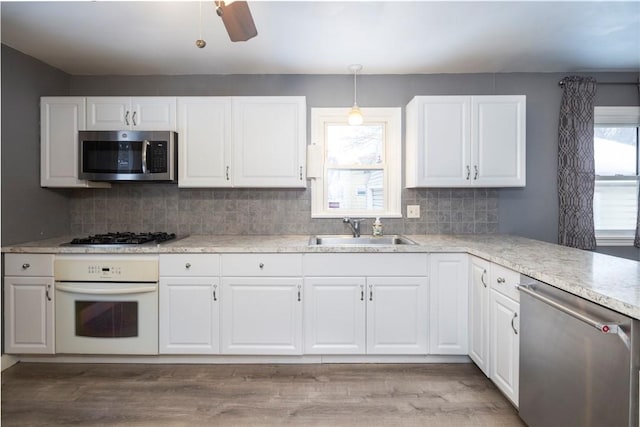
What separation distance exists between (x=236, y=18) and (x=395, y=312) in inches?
81.0

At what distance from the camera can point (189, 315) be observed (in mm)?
2500

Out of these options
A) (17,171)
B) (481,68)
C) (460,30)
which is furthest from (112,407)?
(481,68)

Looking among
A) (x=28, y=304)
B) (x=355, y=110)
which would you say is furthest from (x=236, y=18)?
(x=28, y=304)

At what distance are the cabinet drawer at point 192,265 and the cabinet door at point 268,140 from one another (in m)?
0.70

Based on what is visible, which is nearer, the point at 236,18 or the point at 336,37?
the point at 236,18

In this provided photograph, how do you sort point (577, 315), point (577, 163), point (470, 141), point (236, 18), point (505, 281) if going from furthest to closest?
point (577, 163), point (470, 141), point (505, 281), point (236, 18), point (577, 315)

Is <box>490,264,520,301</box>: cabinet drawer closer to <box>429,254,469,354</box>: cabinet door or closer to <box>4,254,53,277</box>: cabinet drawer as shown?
<box>429,254,469,354</box>: cabinet door

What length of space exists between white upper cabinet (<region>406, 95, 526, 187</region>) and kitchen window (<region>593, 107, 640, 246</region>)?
1.00m

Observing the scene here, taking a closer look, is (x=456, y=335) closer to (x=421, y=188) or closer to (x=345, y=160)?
(x=421, y=188)

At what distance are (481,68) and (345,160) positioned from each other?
141 cm

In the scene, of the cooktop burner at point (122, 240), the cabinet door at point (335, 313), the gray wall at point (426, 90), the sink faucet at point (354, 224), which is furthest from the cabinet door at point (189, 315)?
the gray wall at point (426, 90)

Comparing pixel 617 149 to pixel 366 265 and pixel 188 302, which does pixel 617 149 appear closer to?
pixel 366 265

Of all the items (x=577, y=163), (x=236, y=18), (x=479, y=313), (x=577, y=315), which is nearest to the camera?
(x=577, y=315)

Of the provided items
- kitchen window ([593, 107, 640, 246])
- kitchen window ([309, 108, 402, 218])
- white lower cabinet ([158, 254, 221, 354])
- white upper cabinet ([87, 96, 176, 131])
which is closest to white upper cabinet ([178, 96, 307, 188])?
white upper cabinet ([87, 96, 176, 131])
